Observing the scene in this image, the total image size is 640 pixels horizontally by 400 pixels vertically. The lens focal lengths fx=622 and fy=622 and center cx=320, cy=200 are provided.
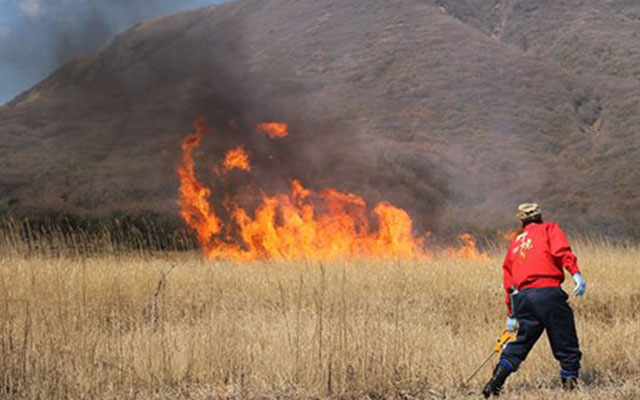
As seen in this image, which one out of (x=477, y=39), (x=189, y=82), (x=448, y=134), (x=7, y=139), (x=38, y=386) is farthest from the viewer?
(x=477, y=39)

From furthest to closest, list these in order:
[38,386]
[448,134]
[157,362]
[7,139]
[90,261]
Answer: [7,139] → [448,134] → [90,261] → [157,362] → [38,386]

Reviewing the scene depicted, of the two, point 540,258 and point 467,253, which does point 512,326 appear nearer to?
point 540,258

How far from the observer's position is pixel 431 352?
7.63 metres

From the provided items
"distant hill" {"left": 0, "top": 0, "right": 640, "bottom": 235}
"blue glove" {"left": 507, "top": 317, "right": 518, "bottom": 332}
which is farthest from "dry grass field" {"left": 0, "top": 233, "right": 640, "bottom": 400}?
"distant hill" {"left": 0, "top": 0, "right": 640, "bottom": 235}

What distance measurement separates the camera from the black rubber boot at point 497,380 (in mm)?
6180

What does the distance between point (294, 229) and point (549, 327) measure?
12.9 meters

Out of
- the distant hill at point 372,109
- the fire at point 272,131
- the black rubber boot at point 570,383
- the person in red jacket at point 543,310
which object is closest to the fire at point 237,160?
the distant hill at point 372,109

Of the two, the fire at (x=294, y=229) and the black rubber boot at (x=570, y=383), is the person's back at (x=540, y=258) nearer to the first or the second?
the black rubber boot at (x=570, y=383)

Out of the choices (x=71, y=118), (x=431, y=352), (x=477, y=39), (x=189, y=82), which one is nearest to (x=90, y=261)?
(x=431, y=352)

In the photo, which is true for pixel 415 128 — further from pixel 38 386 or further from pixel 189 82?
pixel 38 386

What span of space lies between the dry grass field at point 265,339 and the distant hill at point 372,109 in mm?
13807

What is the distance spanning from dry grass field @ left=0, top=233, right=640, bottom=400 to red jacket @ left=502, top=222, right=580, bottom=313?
110 centimetres

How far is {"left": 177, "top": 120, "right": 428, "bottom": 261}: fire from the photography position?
1794 cm

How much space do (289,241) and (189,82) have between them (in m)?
17.8
